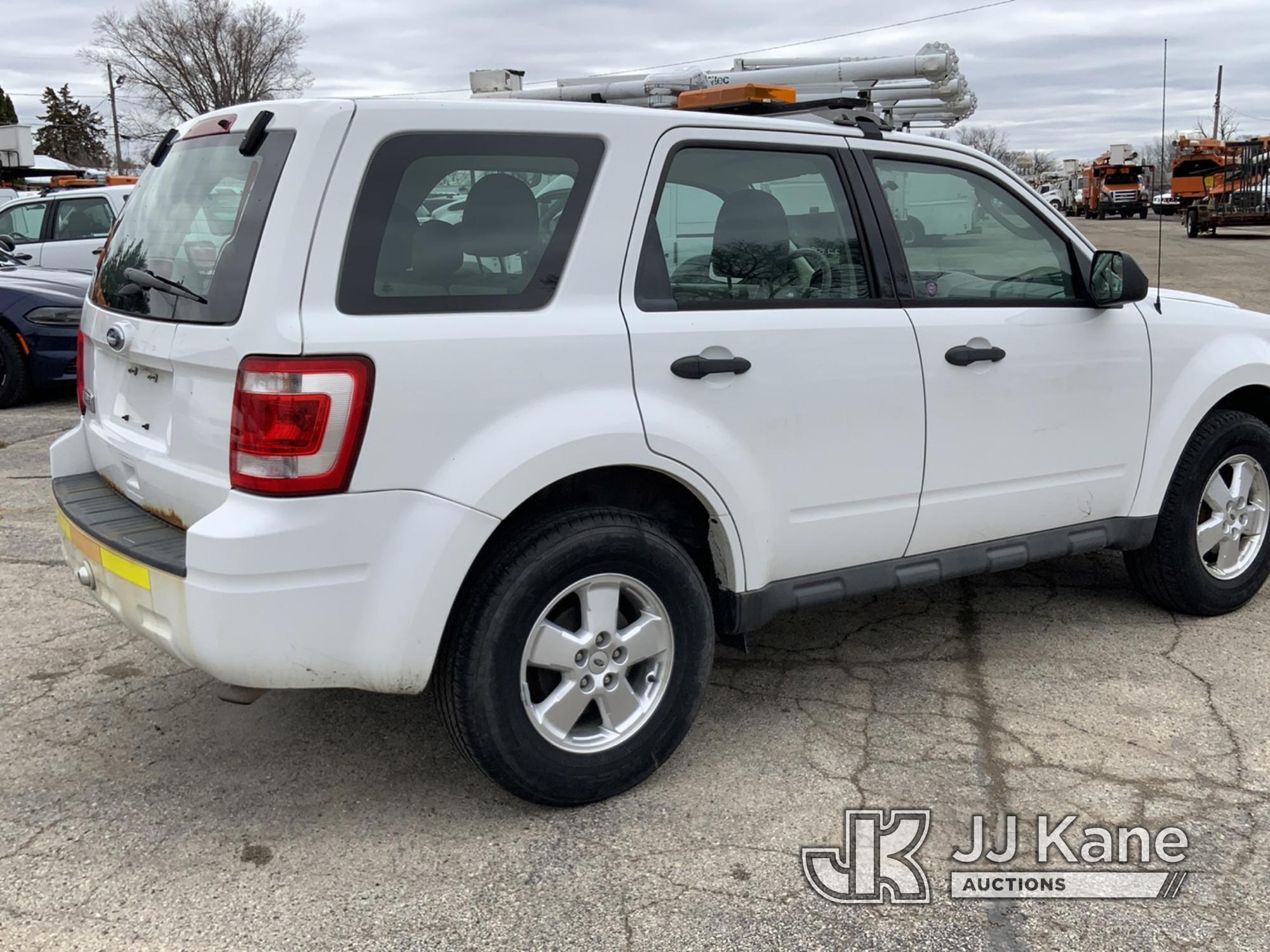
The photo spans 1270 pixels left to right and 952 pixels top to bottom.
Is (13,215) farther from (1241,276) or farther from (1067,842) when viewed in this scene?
(1241,276)

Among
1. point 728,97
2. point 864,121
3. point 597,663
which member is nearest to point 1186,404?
point 864,121

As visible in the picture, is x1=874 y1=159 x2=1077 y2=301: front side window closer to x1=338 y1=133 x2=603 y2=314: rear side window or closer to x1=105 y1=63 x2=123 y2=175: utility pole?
x1=338 y1=133 x2=603 y2=314: rear side window

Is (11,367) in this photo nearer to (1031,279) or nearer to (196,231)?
(196,231)

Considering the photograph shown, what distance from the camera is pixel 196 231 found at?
3.02 m

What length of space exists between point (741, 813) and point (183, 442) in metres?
1.73

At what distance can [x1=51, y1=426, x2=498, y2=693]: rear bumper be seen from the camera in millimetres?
2637

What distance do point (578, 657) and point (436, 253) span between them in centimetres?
108

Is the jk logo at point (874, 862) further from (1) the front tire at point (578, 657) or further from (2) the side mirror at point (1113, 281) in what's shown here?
(2) the side mirror at point (1113, 281)

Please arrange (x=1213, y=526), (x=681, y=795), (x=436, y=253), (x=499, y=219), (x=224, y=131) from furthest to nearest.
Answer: (x=1213, y=526) → (x=681, y=795) → (x=224, y=131) → (x=499, y=219) → (x=436, y=253)

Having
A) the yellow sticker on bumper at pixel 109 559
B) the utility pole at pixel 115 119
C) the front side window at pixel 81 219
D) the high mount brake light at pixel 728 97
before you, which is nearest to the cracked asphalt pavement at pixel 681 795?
the yellow sticker on bumper at pixel 109 559

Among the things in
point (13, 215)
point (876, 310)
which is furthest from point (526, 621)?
point (13, 215)

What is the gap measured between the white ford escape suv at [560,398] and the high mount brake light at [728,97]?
0.21 metres

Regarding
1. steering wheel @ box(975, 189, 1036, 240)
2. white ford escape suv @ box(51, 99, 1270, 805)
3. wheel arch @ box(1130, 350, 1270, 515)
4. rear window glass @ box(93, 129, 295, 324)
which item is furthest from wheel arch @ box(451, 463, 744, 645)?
wheel arch @ box(1130, 350, 1270, 515)

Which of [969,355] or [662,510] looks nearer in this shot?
[662,510]
